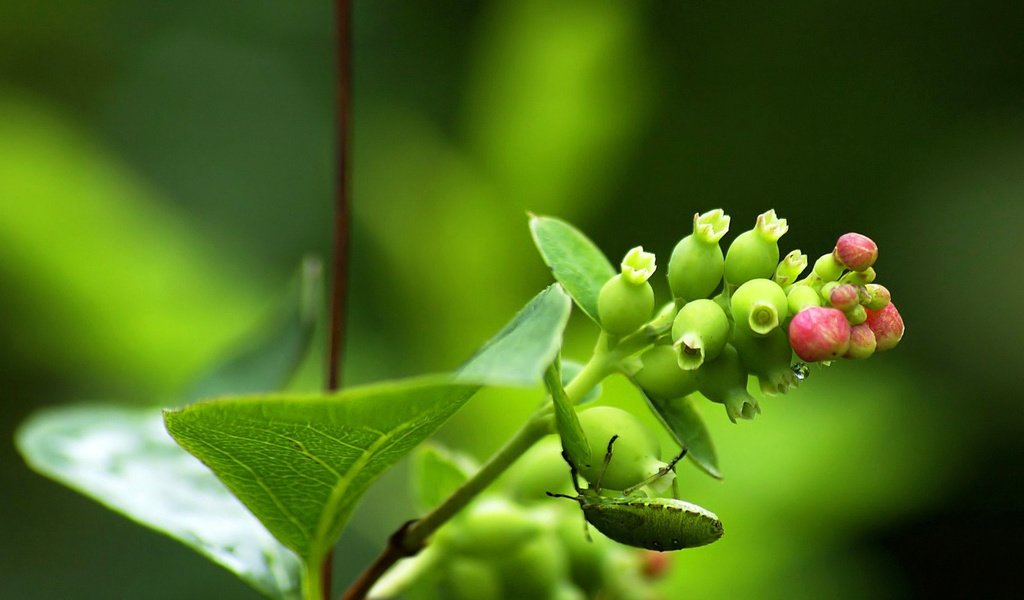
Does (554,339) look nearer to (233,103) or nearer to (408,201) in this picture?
(408,201)

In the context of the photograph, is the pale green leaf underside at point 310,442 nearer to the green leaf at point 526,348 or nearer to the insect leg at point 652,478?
the green leaf at point 526,348

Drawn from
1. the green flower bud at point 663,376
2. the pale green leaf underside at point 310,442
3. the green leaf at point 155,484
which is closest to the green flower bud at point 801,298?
the green flower bud at point 663,376

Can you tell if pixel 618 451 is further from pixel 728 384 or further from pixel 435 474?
pixel 435 474

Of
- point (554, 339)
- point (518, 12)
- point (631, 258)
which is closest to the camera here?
point (554, 339)

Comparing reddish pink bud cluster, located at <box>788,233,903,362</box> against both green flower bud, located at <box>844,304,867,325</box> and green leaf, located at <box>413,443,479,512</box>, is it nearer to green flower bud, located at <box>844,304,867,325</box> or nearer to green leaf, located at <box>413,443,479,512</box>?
green flower bud, located at <box>844,304,867,325</box>

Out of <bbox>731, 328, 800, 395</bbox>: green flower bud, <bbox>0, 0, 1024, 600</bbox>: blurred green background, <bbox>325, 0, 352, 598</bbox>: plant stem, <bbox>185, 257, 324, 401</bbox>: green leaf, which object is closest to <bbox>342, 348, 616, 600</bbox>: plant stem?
<bbox>731, 328, 800, 395</bbox>: green flower bud

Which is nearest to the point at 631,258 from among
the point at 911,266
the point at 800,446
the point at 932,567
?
the point at 800,446
